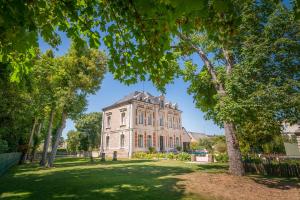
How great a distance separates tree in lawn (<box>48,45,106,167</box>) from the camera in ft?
65.8

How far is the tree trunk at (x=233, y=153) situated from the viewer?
38.0ft

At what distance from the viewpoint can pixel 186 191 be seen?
7.83 meters

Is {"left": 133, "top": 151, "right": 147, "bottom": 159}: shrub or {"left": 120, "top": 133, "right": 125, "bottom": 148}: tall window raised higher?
{"left": 120, "top": 133, "right": 125, "bottom": 148}: tall window

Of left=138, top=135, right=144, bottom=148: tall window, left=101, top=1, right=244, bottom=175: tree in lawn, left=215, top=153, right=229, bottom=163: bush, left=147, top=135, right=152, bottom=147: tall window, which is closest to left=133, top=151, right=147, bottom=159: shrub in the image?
left=138, top=135, right=144, bottom=148: tall window

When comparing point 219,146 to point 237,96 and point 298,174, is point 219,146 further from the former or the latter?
point 237,96

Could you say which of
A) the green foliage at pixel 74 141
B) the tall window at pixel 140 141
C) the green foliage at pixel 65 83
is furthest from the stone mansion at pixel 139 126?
the green foliage at pixel 74 141

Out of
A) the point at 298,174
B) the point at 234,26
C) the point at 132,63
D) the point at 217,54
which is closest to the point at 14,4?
the point at 132,63

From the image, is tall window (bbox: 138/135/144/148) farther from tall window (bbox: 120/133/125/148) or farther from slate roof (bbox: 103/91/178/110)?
slate roof (bbox: 103/91/178/110)

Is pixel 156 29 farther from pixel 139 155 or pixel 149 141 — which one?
pixel 149 141

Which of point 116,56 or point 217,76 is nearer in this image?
point 116,56

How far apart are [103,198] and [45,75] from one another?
1884 cm

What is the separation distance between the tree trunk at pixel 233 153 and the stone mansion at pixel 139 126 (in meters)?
22.0

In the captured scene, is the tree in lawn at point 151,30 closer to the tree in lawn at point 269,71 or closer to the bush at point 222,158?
the tree in lawn at point 269,71

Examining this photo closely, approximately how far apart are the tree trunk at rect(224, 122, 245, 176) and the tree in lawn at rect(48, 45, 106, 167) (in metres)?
14.8
